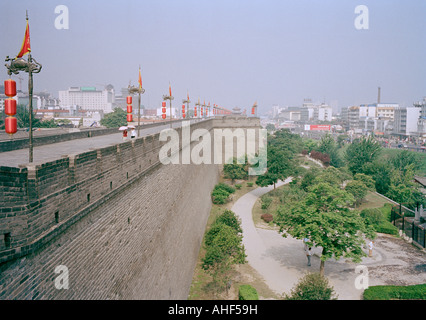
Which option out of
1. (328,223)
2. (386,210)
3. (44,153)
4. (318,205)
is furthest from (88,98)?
(44,153)

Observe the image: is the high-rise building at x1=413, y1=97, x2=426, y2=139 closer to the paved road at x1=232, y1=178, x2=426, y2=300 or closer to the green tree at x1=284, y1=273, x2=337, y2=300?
the paved road at x1=232, y1=178, x2=426, y2=300

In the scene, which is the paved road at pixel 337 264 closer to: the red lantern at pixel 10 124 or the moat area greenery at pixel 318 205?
the moat area greenery at pixel 318 205

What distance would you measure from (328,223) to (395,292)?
3277mm

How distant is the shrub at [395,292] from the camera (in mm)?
12109

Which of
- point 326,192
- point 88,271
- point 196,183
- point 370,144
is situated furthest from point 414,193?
point 88,271

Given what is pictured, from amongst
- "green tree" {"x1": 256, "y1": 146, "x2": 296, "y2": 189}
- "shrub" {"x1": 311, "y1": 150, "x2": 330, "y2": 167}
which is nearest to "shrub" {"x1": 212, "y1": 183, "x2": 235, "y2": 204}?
"green tree" {"x1": 256, "y1": 146, "x2": 296, "y2": 189}

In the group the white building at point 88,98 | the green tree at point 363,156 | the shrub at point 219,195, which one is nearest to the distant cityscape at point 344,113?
→ the white building at point 88,98

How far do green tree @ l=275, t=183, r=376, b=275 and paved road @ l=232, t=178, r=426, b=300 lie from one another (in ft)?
4.19

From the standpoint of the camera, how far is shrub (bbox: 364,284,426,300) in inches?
477

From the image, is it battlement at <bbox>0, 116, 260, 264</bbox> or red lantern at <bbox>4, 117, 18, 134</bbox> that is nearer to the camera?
battlement at <bbox>0, 116, 260, 264</bbox>

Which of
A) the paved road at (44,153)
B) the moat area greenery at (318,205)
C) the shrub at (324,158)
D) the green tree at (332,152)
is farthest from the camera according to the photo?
the shrub at (324,158)

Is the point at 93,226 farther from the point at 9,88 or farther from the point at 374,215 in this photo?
the point at 374,215

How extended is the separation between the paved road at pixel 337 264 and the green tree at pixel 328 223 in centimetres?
128
